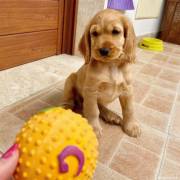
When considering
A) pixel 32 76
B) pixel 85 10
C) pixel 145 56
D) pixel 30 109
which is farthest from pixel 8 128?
pixel 145 56

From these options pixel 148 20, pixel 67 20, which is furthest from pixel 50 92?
pixel 148 20

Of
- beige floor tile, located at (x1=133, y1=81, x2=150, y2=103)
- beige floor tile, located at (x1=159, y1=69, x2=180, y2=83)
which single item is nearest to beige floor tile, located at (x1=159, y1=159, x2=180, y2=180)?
beige floor tile, located at (x1=133, y1=81, x2=150, y2=103)

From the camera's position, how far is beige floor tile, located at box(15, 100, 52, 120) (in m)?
1.17

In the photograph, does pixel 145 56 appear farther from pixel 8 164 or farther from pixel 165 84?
pixel 8 164

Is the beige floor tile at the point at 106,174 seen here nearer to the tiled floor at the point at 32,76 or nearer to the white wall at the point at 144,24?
the tiled floor at the point at 32,76

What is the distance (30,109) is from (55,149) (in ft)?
2.42

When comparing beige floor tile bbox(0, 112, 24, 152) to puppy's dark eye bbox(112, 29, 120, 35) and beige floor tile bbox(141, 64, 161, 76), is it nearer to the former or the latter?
puppy's dark eye bbox(112, 29, 120, 35)

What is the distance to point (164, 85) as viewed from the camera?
5.97 feet

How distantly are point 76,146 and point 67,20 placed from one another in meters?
1.71

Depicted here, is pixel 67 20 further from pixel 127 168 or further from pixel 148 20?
pixel 148 20

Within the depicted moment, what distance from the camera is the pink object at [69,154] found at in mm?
546

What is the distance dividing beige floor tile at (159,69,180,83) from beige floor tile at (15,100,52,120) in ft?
3.96

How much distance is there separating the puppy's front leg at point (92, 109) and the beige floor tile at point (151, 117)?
32cm

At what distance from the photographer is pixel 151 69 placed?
7.16ft
